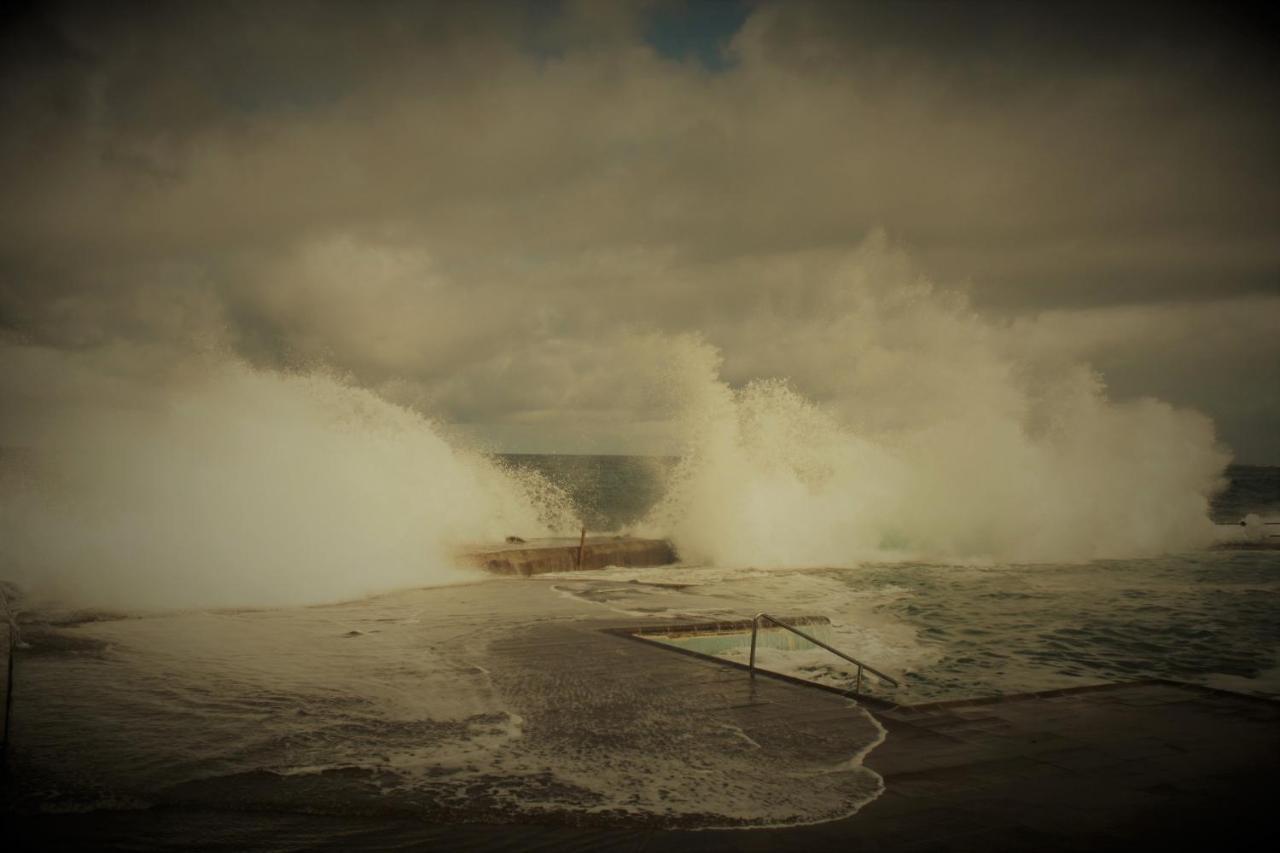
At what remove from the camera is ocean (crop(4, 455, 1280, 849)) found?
17.6ft

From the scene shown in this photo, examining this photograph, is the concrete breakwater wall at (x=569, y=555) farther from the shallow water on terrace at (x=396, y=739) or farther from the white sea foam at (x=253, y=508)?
the shallow water on terrace at (x=396, y=739)

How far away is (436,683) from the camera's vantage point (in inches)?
343

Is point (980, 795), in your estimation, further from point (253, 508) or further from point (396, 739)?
point (253, 508)

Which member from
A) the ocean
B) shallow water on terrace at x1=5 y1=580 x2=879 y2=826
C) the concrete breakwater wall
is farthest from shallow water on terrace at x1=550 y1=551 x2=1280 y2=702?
shallow water on terrace at x1=5 y1=580 x2=879 y2=826

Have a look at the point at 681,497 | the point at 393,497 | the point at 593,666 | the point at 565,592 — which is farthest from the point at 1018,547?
the point at 593,666

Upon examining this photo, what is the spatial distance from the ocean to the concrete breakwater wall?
1707 millimetres

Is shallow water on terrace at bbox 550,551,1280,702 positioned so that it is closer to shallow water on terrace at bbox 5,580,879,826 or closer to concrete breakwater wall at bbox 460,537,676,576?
concrete breakwater wall at bbox 460,537,676,576

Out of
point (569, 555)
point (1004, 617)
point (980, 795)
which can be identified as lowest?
point (1004, 617)

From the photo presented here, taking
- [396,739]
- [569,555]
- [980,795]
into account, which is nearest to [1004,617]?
[569,555]

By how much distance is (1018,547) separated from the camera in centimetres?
3027

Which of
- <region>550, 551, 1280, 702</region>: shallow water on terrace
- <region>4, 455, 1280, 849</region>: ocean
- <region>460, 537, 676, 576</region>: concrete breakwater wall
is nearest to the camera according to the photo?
<region>4, 455, 1280, 849</region>: ocean

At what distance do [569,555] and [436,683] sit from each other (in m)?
14.8

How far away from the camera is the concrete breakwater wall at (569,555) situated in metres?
21.5

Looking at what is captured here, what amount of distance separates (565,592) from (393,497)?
343 inches
